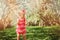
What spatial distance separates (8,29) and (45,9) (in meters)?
0.39

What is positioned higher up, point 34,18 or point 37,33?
point 34,18

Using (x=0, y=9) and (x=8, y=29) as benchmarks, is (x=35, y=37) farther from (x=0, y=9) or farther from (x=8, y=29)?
(x=0, y=9)

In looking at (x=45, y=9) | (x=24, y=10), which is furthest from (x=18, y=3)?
(x=45, y=9)

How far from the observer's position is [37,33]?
5.70 feet

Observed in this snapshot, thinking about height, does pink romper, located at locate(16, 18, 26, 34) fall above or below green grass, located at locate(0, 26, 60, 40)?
above

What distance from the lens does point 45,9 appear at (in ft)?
5.80

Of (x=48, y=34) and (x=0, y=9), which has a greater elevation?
(x=0, y=9)

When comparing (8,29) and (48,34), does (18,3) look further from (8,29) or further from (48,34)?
(48,34)

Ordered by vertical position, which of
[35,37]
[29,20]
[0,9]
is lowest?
[35,37]

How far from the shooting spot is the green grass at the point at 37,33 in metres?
1.73

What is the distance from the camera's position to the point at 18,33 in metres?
1.74

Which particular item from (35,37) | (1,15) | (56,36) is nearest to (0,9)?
(1,15)

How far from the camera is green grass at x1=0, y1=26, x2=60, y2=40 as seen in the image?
5.68 feet

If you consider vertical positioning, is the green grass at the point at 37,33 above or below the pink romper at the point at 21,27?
below
